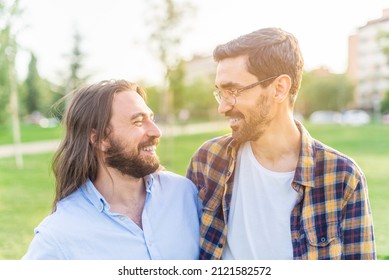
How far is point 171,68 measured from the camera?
521 cm

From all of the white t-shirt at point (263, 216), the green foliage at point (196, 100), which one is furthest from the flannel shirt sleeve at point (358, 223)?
the green foliage at point (196, 100)

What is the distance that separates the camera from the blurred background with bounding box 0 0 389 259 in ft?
8.77

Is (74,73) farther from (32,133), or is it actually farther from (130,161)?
(130,161)

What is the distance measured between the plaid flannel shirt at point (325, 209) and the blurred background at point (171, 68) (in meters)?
0.53

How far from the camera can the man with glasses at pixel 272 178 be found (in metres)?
1.69

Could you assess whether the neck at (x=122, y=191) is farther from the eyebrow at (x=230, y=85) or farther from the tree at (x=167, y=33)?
the tree at (x=167, y=33)

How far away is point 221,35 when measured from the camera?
9.32 ft

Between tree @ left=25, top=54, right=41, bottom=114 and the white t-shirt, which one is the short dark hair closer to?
the white t-shirt

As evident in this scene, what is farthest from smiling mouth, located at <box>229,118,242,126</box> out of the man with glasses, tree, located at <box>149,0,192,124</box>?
tree, located at <box>149,0,192,124</box>

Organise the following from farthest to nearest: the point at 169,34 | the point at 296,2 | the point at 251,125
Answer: the point at 169,34
the point at 296,2
the point at 251,125

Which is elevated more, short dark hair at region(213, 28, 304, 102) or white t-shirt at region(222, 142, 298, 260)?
short dark hair at region(213, 28, 304, 102)
